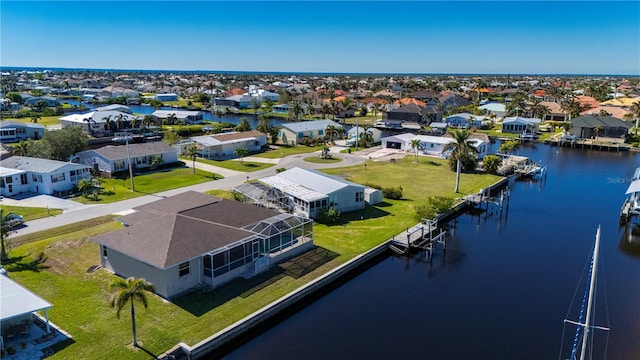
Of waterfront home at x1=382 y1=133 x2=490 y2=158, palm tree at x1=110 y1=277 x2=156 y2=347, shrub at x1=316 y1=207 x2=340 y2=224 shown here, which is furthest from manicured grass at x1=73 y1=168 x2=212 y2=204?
waterfront home at x1=382 y1=133 x2=490 y2=158

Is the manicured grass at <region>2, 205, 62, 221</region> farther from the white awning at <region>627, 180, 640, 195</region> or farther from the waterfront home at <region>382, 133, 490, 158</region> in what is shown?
the white awning at <region>627, 180, 640, 195</region>

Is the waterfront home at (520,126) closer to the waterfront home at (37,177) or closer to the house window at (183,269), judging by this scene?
the waterfront home at (37,177)

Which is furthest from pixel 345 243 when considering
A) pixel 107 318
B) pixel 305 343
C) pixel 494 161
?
pixel 494 161

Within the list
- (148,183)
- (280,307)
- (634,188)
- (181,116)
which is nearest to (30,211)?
(148,183)

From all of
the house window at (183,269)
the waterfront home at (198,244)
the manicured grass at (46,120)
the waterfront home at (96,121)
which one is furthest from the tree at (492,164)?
the manicured grass at (46,120)

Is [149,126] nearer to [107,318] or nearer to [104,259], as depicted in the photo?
[104,259]

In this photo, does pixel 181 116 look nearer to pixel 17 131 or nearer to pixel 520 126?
pixel 17 131
